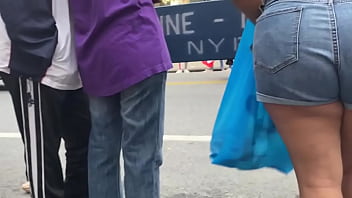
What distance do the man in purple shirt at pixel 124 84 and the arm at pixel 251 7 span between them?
15.7 inches

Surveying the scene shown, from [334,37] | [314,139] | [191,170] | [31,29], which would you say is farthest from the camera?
[191,170]

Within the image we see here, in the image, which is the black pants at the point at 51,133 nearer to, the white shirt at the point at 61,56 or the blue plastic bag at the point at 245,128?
the white shirt at the point at 61,56

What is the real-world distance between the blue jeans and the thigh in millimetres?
541

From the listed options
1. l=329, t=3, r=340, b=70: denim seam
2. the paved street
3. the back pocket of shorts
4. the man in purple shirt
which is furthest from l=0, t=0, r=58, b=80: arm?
the paved street

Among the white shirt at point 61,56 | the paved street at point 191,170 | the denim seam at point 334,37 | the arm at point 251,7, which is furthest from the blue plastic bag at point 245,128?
the paved street at point 191,170

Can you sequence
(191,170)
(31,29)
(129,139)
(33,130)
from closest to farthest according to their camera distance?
1. (129,139)
2. (31,29)
3. (33,130)
4. (191,170)

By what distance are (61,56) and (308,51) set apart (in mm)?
1091

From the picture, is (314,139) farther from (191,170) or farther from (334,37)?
(191,170)

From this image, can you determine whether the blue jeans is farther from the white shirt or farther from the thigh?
the thigh

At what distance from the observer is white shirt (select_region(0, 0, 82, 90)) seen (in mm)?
2250

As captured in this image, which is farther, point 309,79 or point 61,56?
point 61,56

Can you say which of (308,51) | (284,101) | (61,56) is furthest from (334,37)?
(61,56)

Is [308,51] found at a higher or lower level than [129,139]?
higher

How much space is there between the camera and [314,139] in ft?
5.41
